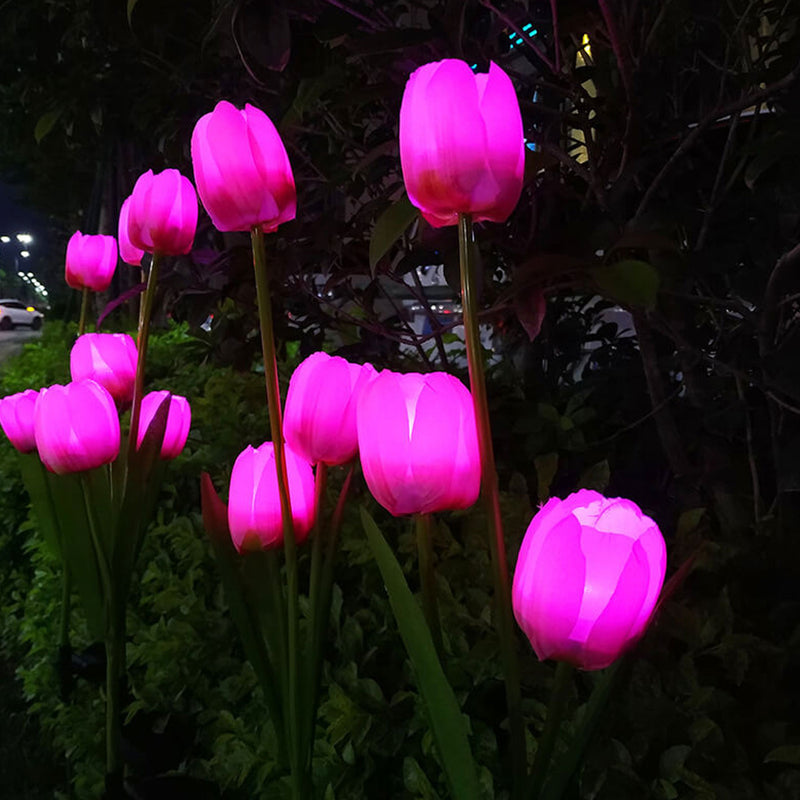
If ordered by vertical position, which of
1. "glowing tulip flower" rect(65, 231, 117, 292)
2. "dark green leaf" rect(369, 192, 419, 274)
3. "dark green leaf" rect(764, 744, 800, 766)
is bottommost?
"dark green leaf" rect(764, 744, 800, 766)

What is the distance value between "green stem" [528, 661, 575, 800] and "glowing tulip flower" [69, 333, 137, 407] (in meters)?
0.78

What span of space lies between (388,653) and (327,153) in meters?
0.97

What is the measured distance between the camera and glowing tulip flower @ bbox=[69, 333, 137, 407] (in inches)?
39.4

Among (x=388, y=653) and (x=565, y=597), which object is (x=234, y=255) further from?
(x=565, y=597)

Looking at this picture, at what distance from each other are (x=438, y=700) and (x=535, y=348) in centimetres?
154

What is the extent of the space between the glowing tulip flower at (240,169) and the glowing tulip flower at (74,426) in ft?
1.09

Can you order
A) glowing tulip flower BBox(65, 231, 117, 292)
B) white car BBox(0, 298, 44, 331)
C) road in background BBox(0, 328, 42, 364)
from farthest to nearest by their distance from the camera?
white car BBox(0, 298, 44, 331) < road in background BBox(0, 328, 42, 364) < glowing tulip flower BBox(65, 231, 117, 292)

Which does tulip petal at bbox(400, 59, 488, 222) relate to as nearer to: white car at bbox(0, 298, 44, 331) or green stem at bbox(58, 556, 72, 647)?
green stem at bbox(58, 556, 72, 647)

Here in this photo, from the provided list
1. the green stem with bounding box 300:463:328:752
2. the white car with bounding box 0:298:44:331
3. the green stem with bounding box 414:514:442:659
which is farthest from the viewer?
the white car with bounding box 0:298:44:331

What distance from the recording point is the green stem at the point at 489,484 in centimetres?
47

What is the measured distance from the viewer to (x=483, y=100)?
0.46 meters

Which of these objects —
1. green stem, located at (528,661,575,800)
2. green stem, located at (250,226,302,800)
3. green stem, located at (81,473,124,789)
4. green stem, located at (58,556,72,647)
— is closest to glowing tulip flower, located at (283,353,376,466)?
green stem, located at (250,226,302,800)

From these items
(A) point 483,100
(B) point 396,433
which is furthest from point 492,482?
(A) point 483,100

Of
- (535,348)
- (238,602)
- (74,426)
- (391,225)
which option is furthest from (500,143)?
(535,348)
